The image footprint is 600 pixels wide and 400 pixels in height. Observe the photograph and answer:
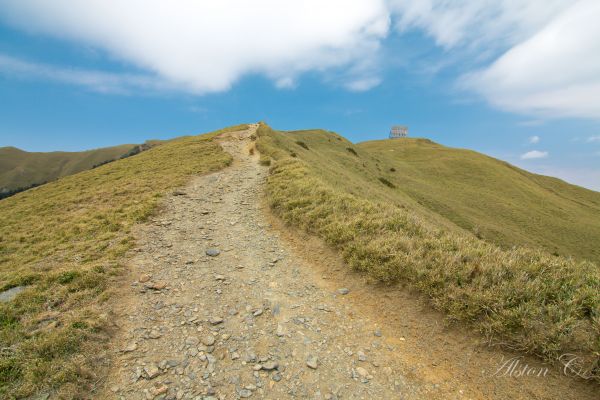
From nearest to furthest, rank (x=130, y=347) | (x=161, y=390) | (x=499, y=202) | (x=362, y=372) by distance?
1. (x=161, y=390)
2. (x=362, y=372)
3. (x=130, y=347)
4. (x=499, y=202)

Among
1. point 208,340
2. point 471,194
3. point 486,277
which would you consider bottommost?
point 208,340

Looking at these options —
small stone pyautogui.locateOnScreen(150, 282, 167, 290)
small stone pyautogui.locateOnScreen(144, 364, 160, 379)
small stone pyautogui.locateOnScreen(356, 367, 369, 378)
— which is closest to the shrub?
small stone pyautogui.locateOnScreen(150, 282, 167, 290)

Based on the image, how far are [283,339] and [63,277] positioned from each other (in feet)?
23.3

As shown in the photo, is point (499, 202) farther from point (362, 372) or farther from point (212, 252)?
point (362, 372)

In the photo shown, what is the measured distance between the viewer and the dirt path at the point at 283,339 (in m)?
5.01

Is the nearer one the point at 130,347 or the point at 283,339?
the point at 130,347

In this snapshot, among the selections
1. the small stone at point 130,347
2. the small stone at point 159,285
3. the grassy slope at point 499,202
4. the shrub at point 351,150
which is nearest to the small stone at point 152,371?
the small stone at point 130,347

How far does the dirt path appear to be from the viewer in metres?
5.01

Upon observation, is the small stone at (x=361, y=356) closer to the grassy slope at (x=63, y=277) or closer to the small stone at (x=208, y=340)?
the small stone at (x=208, y=340)

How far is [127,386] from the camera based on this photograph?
5109 millimetres

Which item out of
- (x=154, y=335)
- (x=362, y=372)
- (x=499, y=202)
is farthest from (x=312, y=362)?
(x=499, y=202)

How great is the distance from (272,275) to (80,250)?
8.10 m

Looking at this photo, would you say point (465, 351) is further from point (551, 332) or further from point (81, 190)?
point (81, 190)

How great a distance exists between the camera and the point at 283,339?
616 cm
